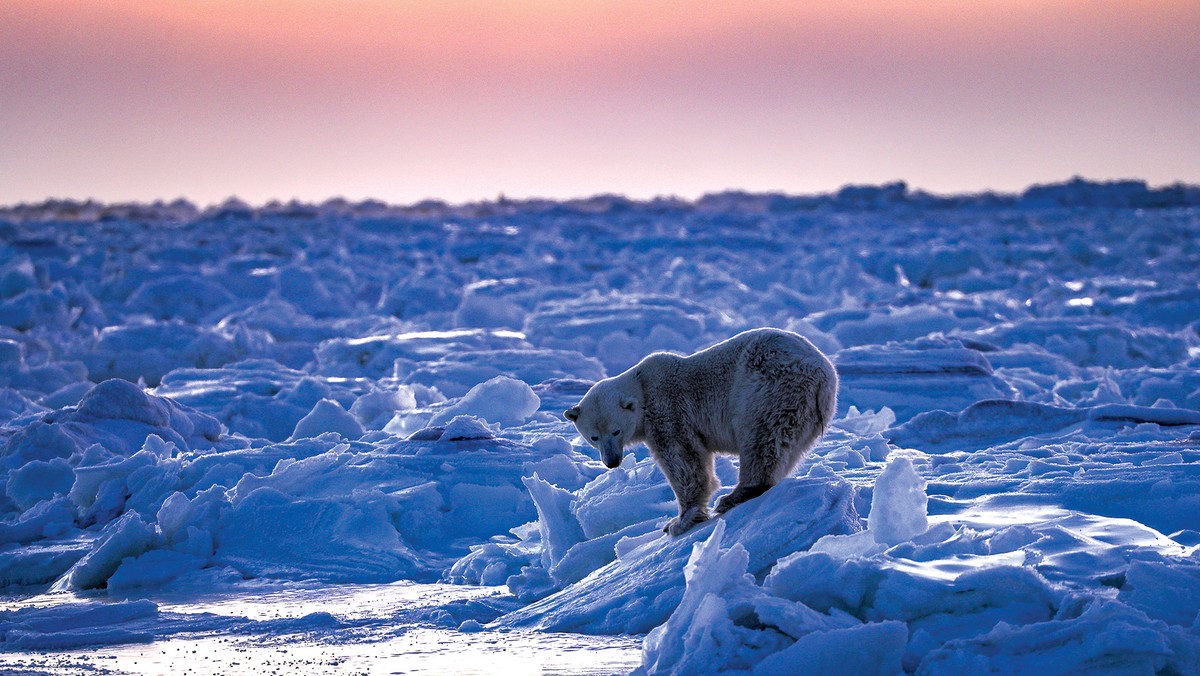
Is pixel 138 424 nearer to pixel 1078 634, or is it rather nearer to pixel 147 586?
pixel 147 586

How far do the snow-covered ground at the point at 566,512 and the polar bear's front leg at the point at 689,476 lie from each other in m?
0.20

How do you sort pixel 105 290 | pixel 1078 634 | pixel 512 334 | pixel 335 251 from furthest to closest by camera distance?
pixel 335 251
pixel 105 290
pixel 512 334
pixel 1078 634

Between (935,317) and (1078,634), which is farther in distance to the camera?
(935,317)

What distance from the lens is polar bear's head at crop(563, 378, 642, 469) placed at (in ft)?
13.5

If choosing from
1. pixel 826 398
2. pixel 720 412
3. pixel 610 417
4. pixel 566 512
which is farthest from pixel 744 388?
pixel 566 512

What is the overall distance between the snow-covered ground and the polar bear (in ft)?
0.48

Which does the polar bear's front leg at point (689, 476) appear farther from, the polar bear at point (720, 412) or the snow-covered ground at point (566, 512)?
the snow-covered ground at point (566, 512)

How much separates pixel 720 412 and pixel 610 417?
1.32 ft

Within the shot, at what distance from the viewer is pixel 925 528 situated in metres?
3.81

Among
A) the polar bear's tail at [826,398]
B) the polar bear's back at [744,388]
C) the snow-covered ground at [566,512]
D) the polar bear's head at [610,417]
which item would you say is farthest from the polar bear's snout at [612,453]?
the polar bear's tail at [826,398]

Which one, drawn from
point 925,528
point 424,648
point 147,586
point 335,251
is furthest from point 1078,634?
point 335,251

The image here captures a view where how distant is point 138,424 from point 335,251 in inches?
758

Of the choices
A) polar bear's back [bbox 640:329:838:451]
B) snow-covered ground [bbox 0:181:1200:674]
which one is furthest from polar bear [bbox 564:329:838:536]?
snow-covered ground [bbox 0:181:1200:674]

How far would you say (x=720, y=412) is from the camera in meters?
4.02
